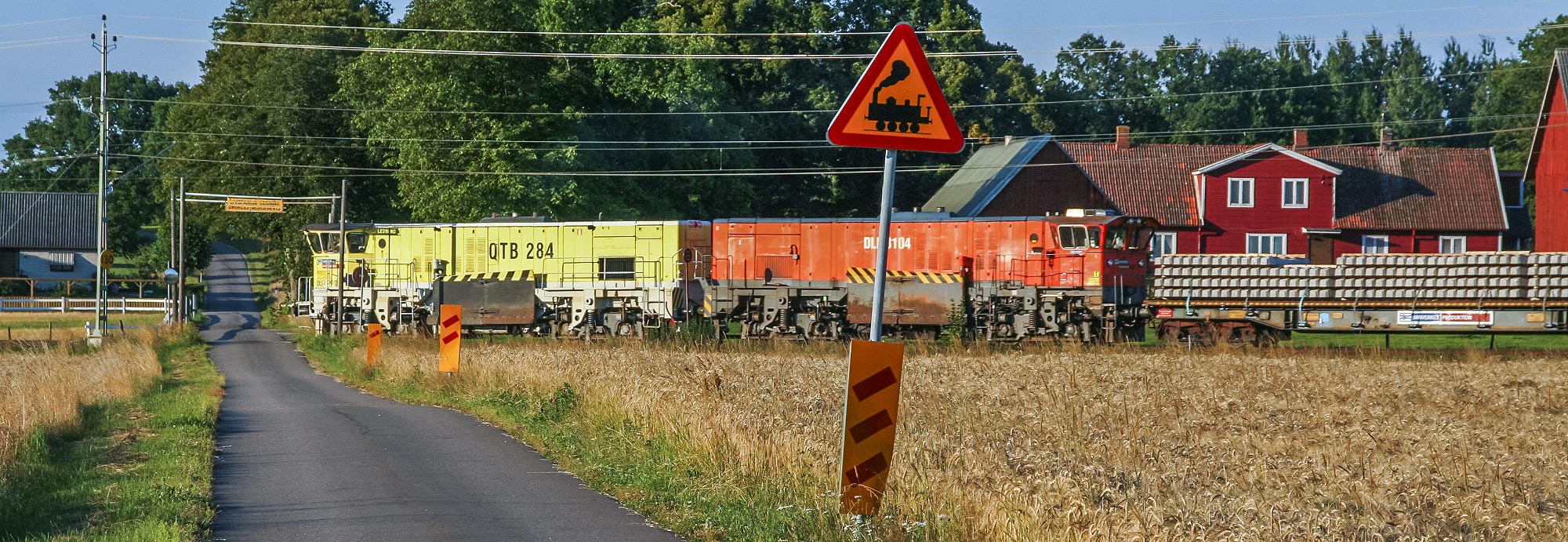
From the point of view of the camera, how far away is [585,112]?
167 ft

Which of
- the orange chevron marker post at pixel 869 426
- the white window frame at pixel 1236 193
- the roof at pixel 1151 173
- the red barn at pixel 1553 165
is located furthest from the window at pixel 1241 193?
the orange chevron marker post at pixel 869 426

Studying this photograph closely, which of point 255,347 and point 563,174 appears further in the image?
point 563,174

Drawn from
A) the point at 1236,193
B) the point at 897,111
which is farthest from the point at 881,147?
the point at 1236,193

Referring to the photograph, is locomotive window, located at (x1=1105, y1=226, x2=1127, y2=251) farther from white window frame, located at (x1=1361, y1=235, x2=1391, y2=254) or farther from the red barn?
white window frame, located at (x1=1361, y1=235, x2=1391, y2=254)

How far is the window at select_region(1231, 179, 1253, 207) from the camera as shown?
55.2 m

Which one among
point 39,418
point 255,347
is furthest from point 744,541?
point 255,347

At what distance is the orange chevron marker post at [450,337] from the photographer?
2247 centimetres


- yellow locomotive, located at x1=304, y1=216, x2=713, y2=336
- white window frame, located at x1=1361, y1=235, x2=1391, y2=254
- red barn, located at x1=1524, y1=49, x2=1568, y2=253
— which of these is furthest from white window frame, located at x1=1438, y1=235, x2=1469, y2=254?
yellow locomotive, located at x1=304, y1=216, x2=713, y2=336

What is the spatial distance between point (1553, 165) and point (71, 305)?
65166mm

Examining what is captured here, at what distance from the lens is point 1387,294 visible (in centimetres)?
3039

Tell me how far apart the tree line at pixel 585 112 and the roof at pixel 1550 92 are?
9336mm

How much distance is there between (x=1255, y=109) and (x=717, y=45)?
172 feet

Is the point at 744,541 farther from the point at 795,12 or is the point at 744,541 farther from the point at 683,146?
the point at 795,12

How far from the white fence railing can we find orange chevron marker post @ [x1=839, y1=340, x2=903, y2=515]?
2386 inches
